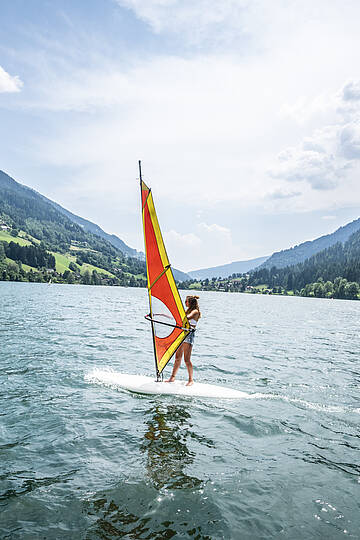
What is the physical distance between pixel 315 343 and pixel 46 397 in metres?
24.4

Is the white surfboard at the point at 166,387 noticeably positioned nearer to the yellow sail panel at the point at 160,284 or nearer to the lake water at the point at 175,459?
the lake water at the point at 175,459

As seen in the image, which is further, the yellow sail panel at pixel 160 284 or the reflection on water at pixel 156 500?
the yellow sail panel at pixel 160 284

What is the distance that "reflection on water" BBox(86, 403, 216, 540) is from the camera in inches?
229

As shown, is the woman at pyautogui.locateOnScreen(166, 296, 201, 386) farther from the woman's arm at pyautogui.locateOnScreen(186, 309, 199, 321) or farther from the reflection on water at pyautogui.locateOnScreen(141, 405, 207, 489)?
the reflection on water at pyautogui.locateOnScreen(141, 405, 207, 489)

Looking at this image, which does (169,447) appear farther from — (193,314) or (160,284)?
(160,284)

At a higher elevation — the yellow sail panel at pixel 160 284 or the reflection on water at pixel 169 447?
the yellow sail panel at pixel 160 284

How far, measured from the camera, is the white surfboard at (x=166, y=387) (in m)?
13.3

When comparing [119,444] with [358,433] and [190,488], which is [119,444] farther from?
[358,433]

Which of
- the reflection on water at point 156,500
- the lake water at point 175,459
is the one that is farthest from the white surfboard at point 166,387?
the reflection on water at point 156,500

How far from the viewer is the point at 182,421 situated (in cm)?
1077

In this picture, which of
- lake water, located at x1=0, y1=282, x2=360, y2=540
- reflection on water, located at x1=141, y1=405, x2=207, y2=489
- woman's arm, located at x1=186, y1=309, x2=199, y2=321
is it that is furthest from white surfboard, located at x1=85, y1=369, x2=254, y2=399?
woman's arm, located at x1=186, y1=309, x2=199, y2=321

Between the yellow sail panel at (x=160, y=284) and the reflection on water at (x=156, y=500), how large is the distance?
15.5ft

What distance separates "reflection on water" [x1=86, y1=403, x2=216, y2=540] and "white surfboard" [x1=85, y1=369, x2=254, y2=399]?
3.86 metres

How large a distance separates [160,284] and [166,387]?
3832 mm
